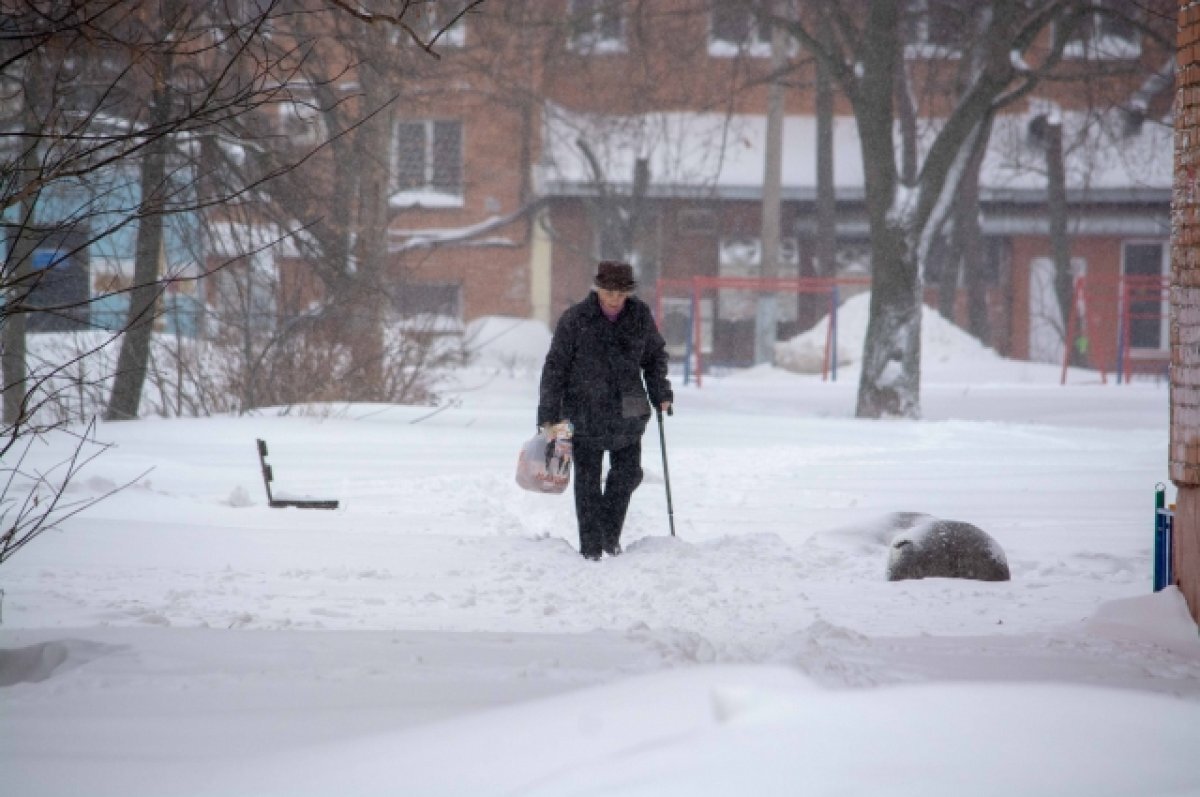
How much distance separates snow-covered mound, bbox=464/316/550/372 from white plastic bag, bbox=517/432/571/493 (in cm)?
1857

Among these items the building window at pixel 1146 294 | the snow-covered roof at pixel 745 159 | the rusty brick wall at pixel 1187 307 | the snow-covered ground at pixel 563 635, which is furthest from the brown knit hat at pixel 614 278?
the building window at pixel 1146 294

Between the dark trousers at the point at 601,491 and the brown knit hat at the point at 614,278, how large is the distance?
0.91 meters

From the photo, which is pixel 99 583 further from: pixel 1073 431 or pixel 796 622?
pixel 1073 431

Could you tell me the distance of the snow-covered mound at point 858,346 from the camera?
92.0ft

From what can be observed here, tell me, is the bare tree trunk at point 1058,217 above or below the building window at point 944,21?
below

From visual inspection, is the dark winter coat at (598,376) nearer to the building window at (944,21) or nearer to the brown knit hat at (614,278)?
the brown knit hat at (614,278)

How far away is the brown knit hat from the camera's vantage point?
834 centimetres

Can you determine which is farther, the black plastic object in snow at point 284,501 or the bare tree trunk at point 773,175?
the bare tree trunk at point 773,175

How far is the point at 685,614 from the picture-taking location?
6805mm

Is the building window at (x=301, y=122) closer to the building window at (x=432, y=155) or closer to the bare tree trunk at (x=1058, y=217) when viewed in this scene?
the building window at (x=432, y=155)

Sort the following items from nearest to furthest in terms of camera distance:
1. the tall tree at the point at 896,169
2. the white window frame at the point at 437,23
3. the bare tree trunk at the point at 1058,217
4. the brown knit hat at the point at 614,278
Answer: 1. the brown knit hat at the point at 614,278
2. the white window frame at the point at 437,23
3. the tall tree at the point at 896,169
4. the bare tree trunk at the point at 1058,217

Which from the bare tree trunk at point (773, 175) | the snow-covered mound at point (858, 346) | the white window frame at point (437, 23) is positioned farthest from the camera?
the snow-covered mound at point (858, 346)

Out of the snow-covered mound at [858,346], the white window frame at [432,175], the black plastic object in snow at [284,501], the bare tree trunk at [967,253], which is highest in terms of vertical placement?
the white window frame at [432,175]

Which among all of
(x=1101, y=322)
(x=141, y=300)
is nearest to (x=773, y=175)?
(x=1101, y=322)
